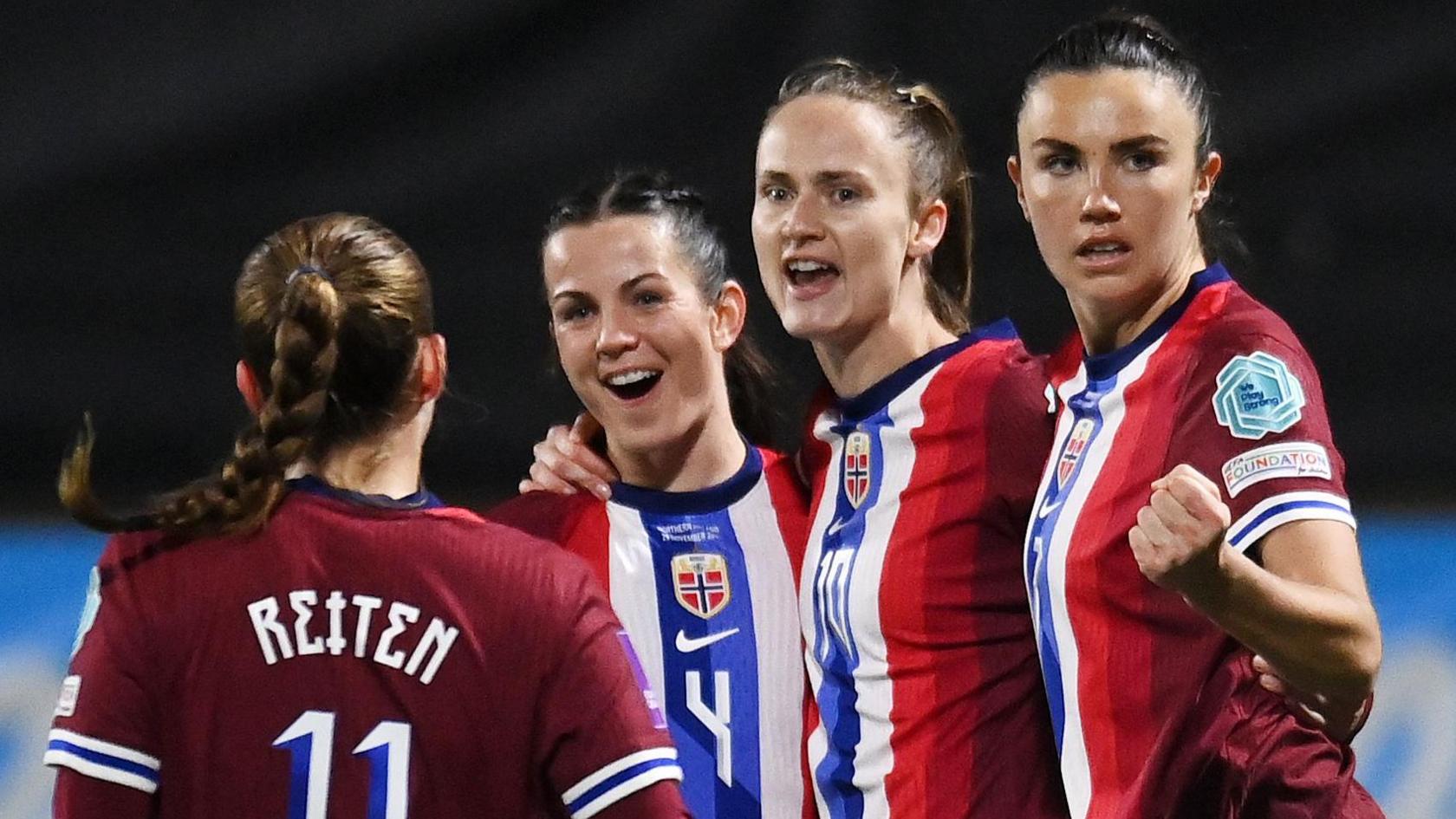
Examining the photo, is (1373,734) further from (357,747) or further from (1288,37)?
(357,747)

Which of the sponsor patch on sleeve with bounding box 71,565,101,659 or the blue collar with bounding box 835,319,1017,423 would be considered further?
the blue collar with bounding box 835,319,1017,423

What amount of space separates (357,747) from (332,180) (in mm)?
1960

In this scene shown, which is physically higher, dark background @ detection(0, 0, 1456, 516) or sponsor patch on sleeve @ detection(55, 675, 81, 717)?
dark background @ detection(0, 0, 1456, 516)

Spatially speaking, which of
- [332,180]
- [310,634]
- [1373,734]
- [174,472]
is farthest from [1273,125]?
[310,634]

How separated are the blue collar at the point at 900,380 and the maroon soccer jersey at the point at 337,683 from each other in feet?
2.56

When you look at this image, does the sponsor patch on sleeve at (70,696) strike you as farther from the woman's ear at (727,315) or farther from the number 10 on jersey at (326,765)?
the woman's ear at (727,315)

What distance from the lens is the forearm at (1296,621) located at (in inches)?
66.9

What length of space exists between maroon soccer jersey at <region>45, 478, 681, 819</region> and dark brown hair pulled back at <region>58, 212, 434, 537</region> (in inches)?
1.7

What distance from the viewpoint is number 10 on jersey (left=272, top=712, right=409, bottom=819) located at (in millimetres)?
1775

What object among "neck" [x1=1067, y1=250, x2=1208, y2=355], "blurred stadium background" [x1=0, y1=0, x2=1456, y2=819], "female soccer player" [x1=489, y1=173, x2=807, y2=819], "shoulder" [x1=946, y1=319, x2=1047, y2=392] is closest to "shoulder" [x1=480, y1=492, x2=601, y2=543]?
"female soccer player" [x1=489, y1=173, x2=807, y2=819]

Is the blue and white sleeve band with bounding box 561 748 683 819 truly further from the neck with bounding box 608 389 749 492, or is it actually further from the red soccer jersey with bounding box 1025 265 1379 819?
the neck with bounding box 608 389 749 492

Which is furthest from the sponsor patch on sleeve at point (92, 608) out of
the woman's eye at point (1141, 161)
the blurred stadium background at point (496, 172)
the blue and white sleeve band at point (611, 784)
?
the blurred stadium background at point (496, 172)

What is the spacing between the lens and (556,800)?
186 centimetres

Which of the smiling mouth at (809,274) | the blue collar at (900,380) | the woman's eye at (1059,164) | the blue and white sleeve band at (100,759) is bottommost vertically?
the blue and white sleeve band at (100,759)
